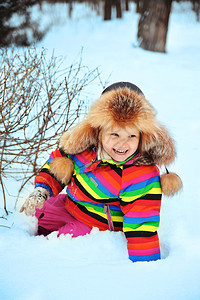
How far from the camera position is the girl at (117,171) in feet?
5.66

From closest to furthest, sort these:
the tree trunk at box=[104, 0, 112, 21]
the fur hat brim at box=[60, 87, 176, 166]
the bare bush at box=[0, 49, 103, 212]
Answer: the fur hat brim at box=[60, 87, 176, 166] < the bare bush at box=[0, 49, 103, 212] < the tree trunk at box=[104, 0, 112, 21]

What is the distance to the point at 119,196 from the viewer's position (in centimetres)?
185

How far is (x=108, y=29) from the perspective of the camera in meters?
10.7

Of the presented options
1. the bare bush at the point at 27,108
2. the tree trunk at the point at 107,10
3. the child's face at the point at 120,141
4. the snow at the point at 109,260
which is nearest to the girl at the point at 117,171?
the child's face at the point at 120,141

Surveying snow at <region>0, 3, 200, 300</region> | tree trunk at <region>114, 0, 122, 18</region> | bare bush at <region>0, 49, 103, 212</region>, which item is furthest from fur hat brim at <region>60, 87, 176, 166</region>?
tree trunk at <region>114, 0, 122, 18</region>

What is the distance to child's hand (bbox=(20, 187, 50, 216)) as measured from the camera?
1846mm

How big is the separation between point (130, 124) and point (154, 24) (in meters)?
5.86

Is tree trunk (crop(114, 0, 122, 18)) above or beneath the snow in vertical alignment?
above

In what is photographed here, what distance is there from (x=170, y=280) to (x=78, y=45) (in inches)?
295

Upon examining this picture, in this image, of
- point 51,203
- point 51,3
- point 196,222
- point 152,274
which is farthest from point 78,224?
point 51,3

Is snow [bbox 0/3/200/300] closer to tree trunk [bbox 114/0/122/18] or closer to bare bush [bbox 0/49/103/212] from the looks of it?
bare bush [bbox 0/49/103/212]

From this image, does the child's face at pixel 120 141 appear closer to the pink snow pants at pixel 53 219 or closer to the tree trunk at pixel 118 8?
the pink snow pants at pixel 53 219

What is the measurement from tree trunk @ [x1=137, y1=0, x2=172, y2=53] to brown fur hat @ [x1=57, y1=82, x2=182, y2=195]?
5.65m

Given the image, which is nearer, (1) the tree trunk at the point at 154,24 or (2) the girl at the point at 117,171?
(2) the girl at the point at 117,171
